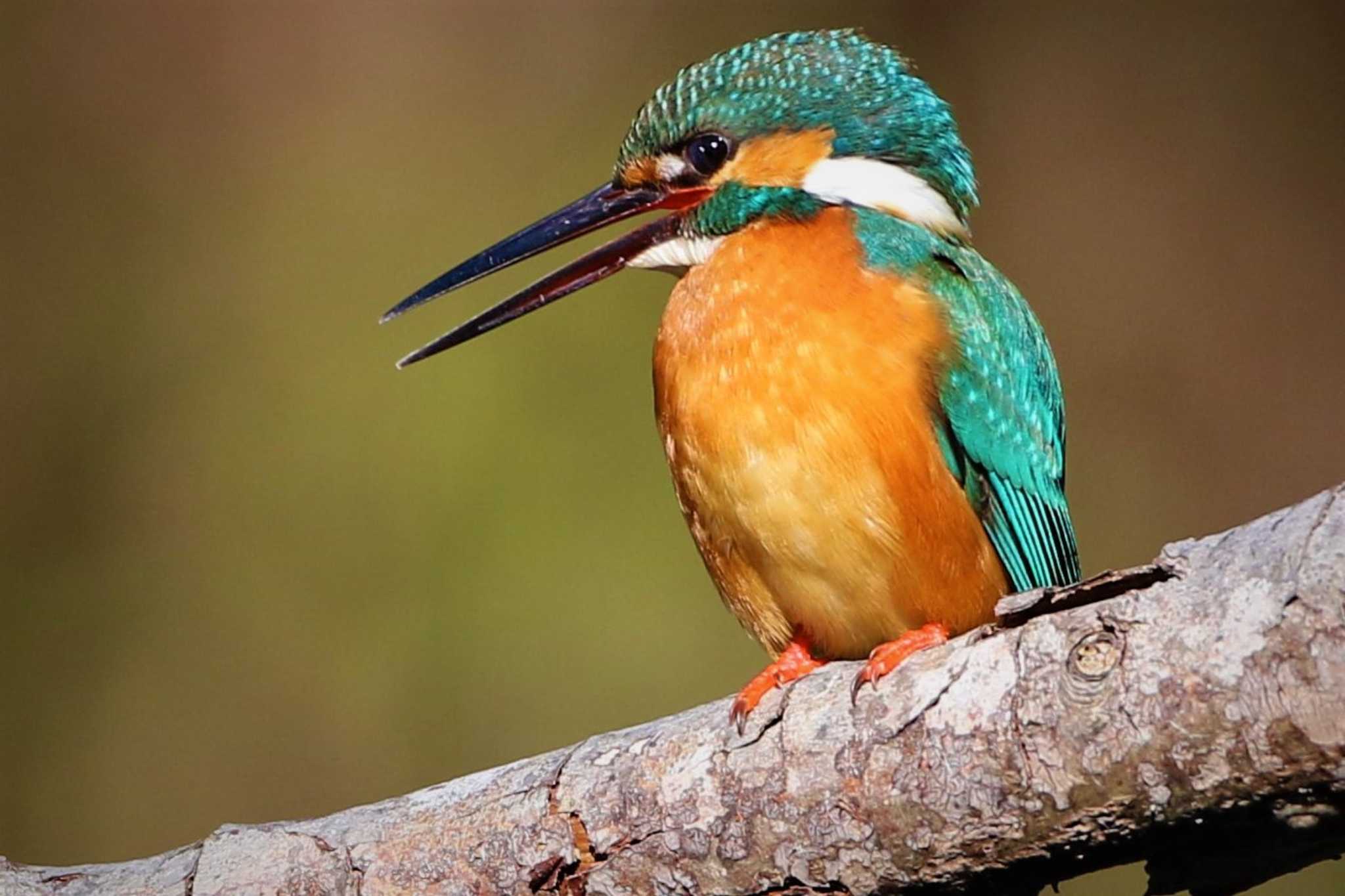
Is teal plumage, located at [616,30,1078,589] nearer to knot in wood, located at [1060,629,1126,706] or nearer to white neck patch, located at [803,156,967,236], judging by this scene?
white neck patch, located at [803,156,967,236]

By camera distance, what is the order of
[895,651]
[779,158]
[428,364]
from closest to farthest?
[895,651] < [779,158] < [428,364]

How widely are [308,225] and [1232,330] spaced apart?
2530 millimetres

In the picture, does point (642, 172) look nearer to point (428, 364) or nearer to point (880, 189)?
point (880, 189)

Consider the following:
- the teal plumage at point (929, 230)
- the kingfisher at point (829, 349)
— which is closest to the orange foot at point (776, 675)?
the kingfisher at point (829, 349)

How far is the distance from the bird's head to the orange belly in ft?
0.47

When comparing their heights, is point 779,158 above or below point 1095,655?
above

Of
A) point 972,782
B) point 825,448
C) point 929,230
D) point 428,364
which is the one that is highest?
point 428,364

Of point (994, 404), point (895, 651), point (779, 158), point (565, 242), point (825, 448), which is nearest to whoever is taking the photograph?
point (895, 651)

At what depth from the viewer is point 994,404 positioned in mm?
2404

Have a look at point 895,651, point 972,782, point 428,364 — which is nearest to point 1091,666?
point 972,782

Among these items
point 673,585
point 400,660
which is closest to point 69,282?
point 400,660

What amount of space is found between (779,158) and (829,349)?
1.46 feet

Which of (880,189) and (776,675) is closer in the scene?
(776,675)

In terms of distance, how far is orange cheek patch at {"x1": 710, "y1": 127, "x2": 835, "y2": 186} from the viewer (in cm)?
255
